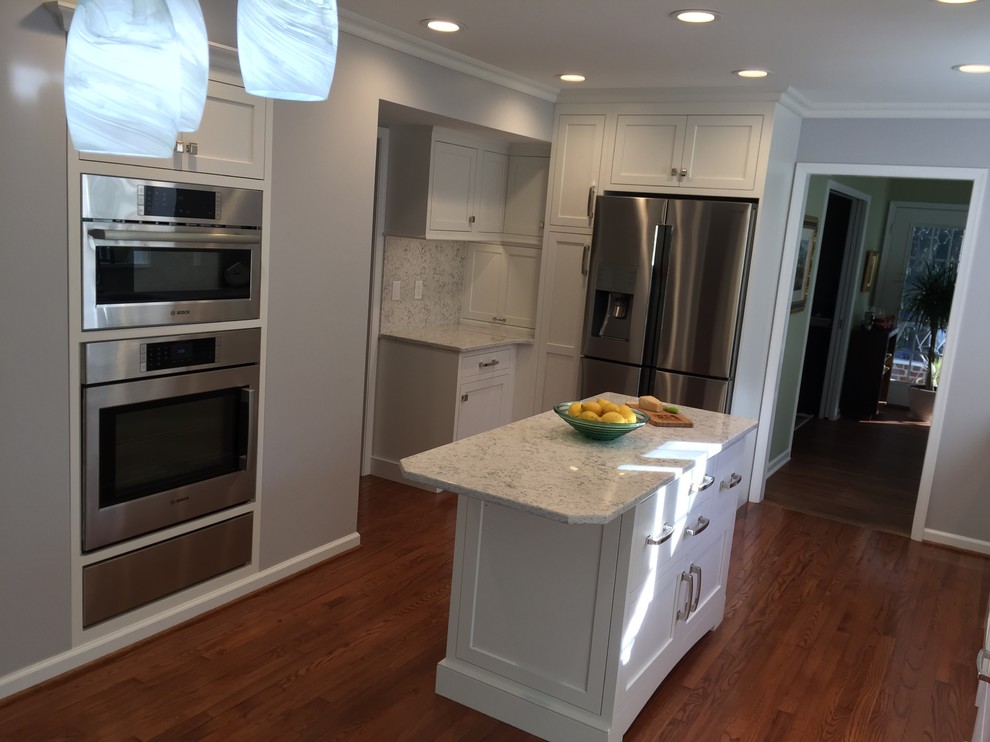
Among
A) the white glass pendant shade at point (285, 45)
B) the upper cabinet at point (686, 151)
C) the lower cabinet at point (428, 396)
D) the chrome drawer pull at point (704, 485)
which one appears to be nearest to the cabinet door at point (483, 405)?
the lower cabinet at point (428, 396)

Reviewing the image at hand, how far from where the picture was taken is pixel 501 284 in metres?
5.40

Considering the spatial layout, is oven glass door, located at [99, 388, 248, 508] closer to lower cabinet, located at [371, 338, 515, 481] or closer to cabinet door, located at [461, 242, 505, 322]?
lower cabinet, located at [371, 338, 515, 481]

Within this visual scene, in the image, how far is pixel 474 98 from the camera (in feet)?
14.0

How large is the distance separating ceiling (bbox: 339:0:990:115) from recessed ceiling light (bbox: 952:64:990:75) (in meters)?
0.06

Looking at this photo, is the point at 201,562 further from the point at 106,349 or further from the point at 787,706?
the point at 787,706

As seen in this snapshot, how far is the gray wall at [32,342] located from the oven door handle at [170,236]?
139 millimetres

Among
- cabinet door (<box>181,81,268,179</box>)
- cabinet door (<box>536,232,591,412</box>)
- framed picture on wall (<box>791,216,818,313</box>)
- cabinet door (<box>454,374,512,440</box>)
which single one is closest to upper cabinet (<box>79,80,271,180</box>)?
cabinet door (<box>181,81,268,179</box>)

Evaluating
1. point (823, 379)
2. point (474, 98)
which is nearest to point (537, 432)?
point (474, 98)

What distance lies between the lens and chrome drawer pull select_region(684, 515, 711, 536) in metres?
2.86

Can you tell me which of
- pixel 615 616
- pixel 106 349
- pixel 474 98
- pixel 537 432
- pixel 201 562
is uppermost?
pixel 474 98

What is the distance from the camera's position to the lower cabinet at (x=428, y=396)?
189 inches

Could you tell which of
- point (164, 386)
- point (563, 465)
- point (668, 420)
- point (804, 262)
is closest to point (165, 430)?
point (164, 386)

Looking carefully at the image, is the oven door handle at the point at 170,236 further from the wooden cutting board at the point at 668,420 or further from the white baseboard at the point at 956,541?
the white baseboard at the point at 956,541

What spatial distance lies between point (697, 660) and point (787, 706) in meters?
A: 0.37
